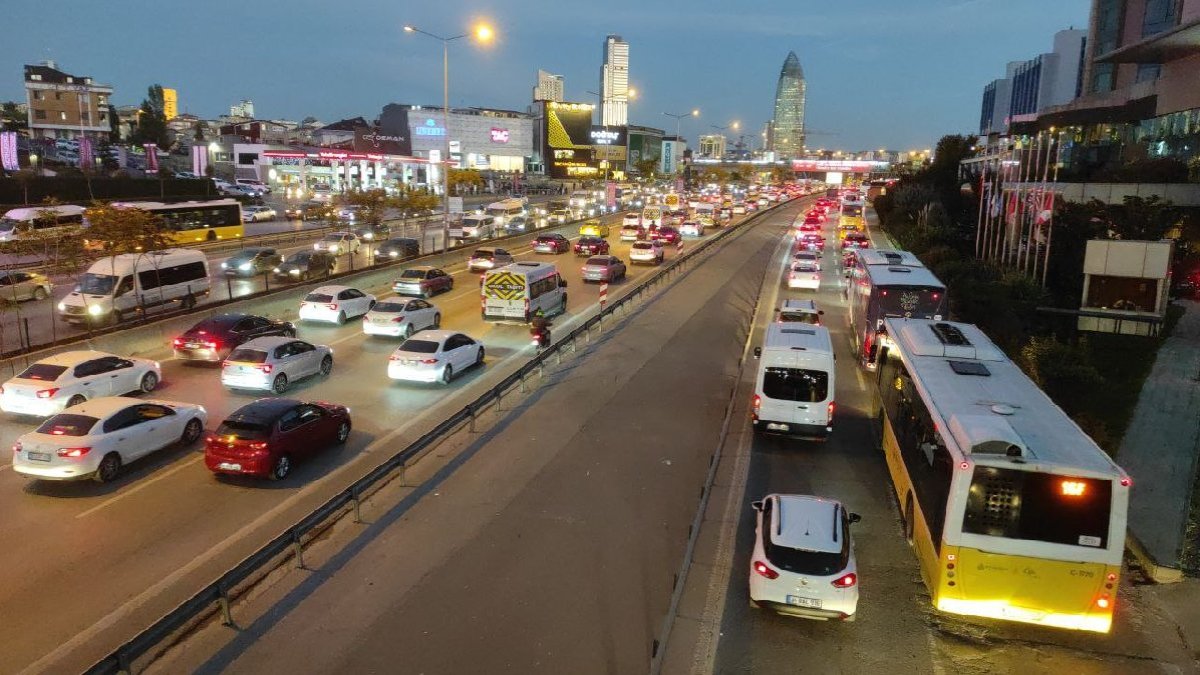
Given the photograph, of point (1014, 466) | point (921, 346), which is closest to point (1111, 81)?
point (921, 346)

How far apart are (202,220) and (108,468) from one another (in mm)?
38006

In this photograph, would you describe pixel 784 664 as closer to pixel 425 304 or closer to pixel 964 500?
pixel 964 500

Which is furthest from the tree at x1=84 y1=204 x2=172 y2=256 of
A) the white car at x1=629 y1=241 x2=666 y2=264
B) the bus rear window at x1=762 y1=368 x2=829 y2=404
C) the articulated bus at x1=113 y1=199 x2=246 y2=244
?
the white car at x1=629 y1=241 x2=666 y2=264

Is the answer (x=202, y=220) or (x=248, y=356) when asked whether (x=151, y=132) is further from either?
(x=248, y=356)

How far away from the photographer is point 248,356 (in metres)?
18.6

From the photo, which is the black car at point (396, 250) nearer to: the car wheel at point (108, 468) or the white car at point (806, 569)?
the car wheel at point (108, 468)

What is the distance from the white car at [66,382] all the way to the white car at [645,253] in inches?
1234

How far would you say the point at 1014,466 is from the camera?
29.2 ft

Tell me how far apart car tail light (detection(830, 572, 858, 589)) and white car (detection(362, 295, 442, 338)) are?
58.1ft

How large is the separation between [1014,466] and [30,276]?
112 ft

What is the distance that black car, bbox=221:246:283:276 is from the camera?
36575 mm

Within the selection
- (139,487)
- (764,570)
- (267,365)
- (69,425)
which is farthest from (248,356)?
(764,570)

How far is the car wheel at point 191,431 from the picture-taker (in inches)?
603

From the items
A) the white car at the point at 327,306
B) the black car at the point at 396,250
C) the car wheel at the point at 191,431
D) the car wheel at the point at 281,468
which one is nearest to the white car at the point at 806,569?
the car wheel at the point at 281,468
